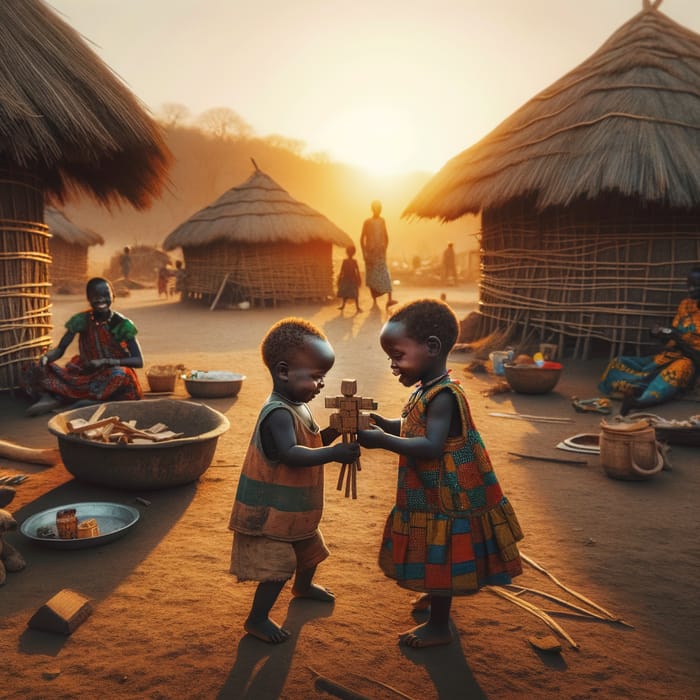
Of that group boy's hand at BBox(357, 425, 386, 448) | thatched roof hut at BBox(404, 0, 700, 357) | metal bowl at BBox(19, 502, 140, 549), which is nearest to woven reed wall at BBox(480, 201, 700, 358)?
thatched roof hut at BBox(404, 0, 700, 357)

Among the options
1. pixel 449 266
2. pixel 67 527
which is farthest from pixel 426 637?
pixel 449 266

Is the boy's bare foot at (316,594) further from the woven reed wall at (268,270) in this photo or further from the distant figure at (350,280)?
the woven reed wall at (268,270)

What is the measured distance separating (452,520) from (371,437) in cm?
45

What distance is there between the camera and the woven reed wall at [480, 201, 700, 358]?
7.04m

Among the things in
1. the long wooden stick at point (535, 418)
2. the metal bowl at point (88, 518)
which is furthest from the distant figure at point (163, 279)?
the metal bowl at point (88, 518)

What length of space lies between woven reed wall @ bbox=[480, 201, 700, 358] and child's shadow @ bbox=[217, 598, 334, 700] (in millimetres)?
6199

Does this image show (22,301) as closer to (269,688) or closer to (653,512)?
(269,688)

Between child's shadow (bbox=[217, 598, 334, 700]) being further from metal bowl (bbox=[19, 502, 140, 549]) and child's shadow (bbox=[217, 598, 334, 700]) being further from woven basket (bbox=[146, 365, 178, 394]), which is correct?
woven basket (bbox=[146, 365, 178, 394])

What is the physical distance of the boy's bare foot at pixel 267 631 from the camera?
2115 mm

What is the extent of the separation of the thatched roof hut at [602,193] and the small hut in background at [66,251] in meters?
17.6

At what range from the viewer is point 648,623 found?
7.51ft

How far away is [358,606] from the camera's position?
2402 millimetres

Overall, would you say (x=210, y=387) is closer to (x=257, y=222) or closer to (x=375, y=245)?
(x=375, y=245)

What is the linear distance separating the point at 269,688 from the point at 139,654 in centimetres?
50
